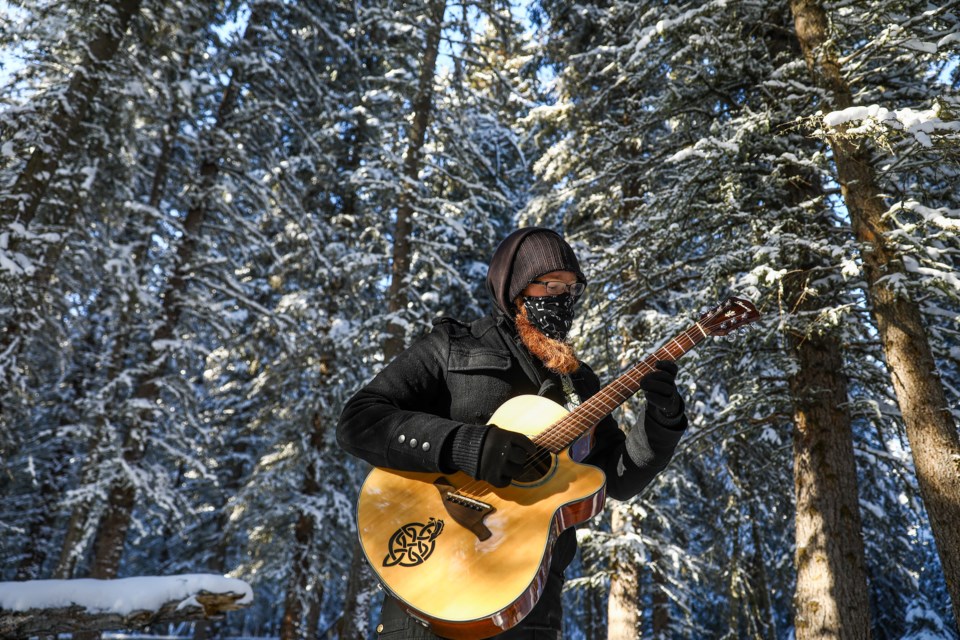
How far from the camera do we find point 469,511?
94.9 inches

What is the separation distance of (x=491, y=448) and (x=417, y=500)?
0.47 metres

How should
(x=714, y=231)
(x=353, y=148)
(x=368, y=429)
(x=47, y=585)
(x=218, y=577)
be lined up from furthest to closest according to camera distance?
(x=353, y=148)
(x=714, y=231)
(x=218, y=577)
(x=47, y=585)
(x=368, y=429)

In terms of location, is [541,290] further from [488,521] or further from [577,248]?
[577,248]

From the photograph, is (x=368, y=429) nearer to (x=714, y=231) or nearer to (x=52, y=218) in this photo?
(x=714, y=231)

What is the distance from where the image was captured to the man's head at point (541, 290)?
2.78m

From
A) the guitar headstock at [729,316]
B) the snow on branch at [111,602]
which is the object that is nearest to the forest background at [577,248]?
the guitar headstock at [729,316]

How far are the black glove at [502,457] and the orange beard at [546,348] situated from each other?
0.57 metres

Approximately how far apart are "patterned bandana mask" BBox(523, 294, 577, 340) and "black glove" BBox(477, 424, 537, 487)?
635mm

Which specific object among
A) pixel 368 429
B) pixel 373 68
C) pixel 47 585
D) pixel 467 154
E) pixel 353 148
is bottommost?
pixel 47 585

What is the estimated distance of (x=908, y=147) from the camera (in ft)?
19.1

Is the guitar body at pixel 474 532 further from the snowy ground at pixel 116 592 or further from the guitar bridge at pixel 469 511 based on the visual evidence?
the snowy ground at pixel 116 592

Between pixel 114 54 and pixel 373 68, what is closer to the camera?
pixel 114 54

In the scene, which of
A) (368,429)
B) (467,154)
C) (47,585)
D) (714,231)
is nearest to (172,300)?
(467,154)

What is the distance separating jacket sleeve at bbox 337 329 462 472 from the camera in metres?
2.38
